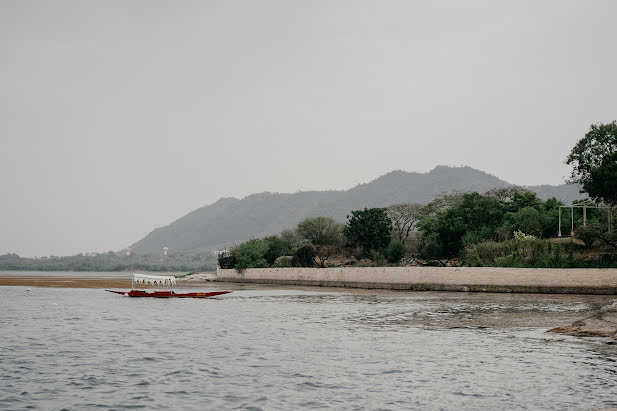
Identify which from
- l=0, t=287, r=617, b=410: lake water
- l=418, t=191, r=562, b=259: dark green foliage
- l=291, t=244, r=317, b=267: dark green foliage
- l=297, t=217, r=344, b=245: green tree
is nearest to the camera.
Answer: l=0, t=287, r=617, b=410: lake water

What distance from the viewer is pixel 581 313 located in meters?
28.1

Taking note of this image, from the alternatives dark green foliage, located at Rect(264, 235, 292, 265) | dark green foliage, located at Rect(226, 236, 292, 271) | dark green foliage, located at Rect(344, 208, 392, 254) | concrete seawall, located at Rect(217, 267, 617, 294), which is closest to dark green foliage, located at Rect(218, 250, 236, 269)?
dark green foliage, located at Rect(226, 236, 292, 271)

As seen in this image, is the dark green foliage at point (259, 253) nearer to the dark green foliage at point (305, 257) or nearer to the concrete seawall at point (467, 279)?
the dark green foliage at point (305, 257)

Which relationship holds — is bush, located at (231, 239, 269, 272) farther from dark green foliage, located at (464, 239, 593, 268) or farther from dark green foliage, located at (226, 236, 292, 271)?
dark green foliage, located at (464, 239, 593, 268)

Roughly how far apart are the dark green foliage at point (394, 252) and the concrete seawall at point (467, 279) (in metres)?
11.5

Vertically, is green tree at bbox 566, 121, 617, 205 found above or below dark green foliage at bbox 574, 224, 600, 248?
above

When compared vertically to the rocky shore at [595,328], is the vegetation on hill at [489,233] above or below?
above

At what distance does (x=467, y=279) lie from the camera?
168 ft

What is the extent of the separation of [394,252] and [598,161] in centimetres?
2958

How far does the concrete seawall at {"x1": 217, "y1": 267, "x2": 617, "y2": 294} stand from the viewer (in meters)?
43.2

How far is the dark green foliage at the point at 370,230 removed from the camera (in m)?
82.4

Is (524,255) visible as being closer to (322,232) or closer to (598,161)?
(598,161)

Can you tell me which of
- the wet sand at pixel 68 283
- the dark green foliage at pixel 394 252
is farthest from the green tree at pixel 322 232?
the wet sand at pixel 68 283

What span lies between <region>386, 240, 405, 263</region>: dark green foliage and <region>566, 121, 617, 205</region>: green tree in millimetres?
26365
